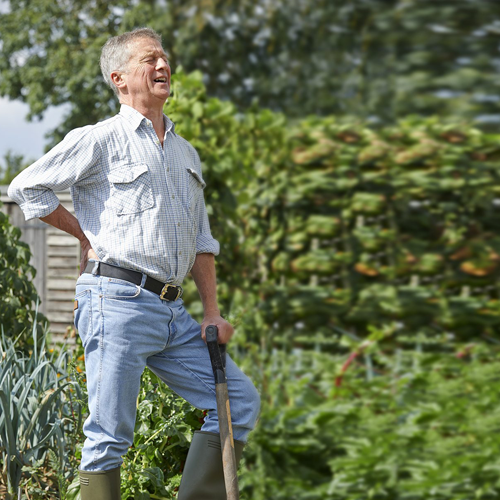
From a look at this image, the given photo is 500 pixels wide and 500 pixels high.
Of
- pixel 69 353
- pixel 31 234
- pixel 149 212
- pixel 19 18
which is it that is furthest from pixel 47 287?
pixel 19 18

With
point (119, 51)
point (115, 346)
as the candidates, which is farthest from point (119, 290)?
point (119, 51)

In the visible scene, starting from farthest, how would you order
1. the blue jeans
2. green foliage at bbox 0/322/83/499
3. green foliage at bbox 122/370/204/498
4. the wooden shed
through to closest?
the wooden shed, green foliage at bbox 0/322/83/499, green foliage at bbox 122/370/204/498, the blue jeans

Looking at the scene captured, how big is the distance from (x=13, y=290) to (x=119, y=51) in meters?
2.50

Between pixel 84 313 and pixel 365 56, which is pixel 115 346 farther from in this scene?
pixel 365 56

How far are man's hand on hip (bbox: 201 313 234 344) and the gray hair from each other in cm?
83

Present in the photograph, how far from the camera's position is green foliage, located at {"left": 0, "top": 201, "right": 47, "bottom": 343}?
4.14m

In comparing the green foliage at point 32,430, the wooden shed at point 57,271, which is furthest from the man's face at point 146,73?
the wooden shed at point 57,271

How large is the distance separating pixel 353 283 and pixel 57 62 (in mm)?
15703

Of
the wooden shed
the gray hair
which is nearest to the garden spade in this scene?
the gray hair

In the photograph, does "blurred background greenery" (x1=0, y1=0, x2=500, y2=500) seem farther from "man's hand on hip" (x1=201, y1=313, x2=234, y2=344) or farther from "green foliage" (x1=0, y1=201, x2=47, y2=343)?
"green foliage" (x1=0, y1=201, x2=47, y2=343)

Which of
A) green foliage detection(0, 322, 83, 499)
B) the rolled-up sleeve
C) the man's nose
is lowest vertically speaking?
green foliage detection(0, 322, 83, 499)

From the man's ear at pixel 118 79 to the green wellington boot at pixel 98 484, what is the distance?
120 centimetres

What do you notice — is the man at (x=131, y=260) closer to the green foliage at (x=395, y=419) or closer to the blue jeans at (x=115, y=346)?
the blue jeans at (x=115, y=346)

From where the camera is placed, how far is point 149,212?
2.03 metres
